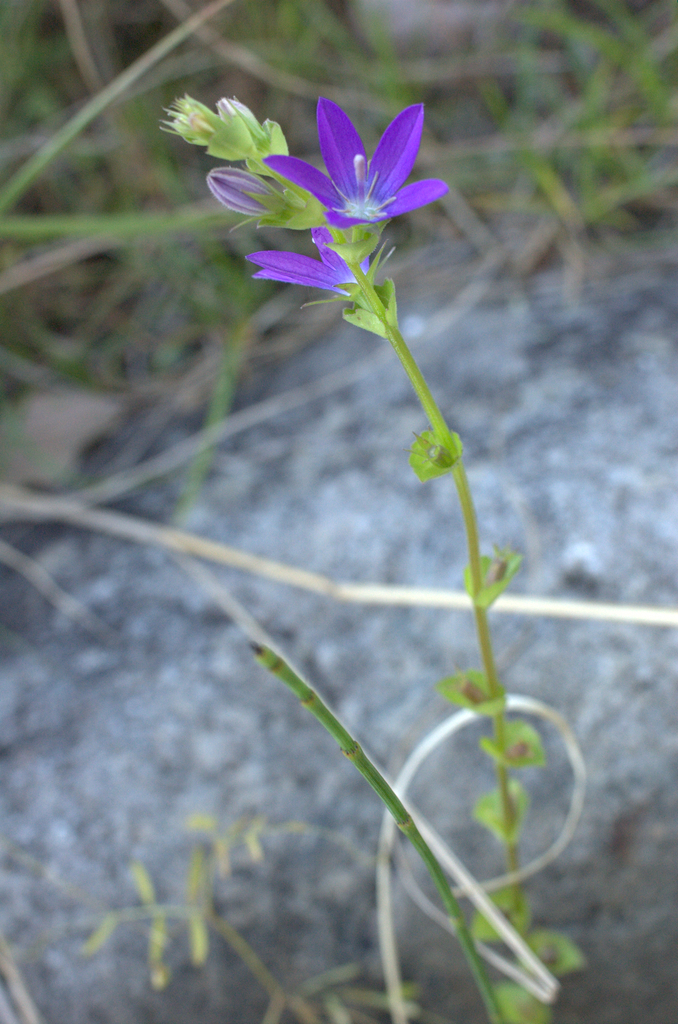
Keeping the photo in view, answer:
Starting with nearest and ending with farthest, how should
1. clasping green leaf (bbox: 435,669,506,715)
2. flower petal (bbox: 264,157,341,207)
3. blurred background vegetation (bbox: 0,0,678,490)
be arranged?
1. flower petal (bbox: 264,157,341,207)
2. clasping green leaf (bbox: 435,669,506,715)
3. blurred background vegetation (bbox: 0,0,678,490)

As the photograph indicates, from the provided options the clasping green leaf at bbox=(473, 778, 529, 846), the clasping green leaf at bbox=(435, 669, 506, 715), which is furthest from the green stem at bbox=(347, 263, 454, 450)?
the clasping green leaf at bbox=(473, 778, 529, 846)

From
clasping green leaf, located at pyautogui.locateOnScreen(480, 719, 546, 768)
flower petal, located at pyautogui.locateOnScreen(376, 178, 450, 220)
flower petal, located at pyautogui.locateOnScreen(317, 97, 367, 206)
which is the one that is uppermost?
flower petal, located at pyautogui.locateOnScreen(317, 97, 367, 206)

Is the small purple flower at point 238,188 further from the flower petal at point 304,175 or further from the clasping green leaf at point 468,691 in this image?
the clasping green leaf at point 468,691

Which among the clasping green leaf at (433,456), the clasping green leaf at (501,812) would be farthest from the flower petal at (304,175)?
the clasping green leaf at (501,812)

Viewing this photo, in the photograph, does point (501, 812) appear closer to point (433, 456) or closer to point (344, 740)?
point (344, 740)

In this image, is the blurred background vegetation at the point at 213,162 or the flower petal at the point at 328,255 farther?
the blurred background vegetation at the point at 213,162

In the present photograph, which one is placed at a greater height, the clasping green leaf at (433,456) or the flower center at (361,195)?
the flower center at (361,195)

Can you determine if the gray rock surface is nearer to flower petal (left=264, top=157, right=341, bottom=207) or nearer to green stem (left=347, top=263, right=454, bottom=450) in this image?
green stem (left=347, top=263, right=454, bottom=450)

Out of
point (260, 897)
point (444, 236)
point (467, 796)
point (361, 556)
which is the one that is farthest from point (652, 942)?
point (444, 236)
